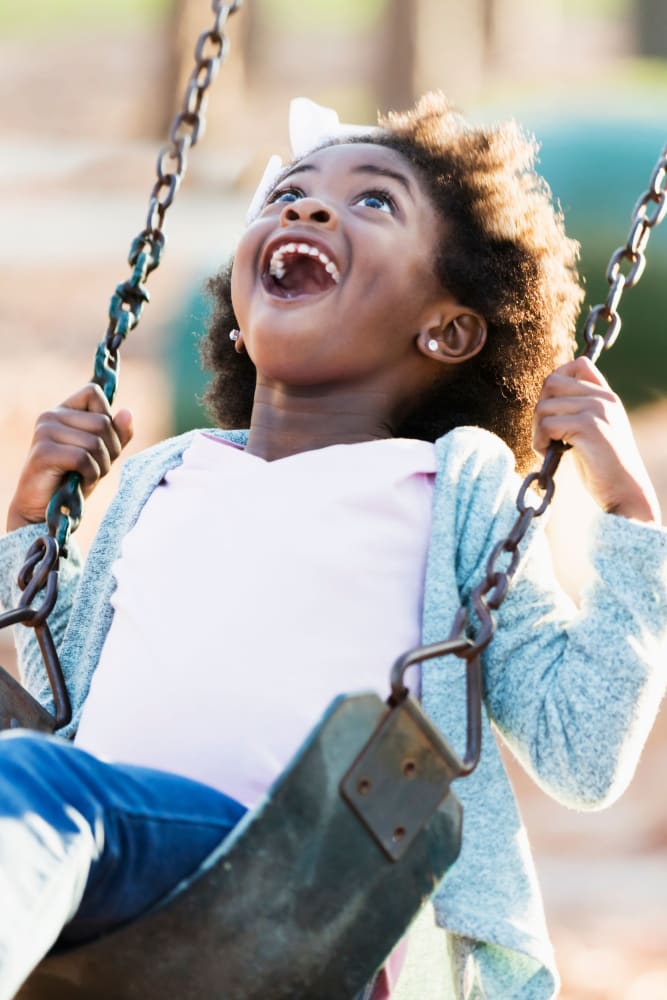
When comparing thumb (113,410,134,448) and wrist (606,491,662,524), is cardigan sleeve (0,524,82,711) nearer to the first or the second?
thumb (113,410,134,448)

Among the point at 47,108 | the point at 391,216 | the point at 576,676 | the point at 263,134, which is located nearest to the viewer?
the point at 576,676

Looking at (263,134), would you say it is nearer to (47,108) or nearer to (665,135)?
(47,108)

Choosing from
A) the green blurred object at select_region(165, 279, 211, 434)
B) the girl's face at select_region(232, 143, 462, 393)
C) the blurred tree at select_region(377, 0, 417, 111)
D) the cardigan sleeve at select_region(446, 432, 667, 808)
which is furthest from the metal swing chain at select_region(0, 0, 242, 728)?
the blurred tree at select_region(377, 0, 417, 111)

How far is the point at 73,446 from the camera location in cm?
165

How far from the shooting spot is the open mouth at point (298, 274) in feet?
5.28

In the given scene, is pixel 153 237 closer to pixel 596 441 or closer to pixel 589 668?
pixel 596 441

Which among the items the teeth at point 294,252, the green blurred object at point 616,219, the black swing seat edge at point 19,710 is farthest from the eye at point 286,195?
the green blurred object at point 616,219

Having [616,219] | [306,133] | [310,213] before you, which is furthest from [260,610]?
[616,219]

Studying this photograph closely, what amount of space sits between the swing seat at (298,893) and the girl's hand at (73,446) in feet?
2.09

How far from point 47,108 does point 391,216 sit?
10.3 meters

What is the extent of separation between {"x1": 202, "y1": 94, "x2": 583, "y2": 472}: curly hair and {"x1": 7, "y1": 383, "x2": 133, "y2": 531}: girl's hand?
0.31 m

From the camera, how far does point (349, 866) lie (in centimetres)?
109

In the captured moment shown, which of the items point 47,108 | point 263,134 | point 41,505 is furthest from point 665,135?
point 47,108

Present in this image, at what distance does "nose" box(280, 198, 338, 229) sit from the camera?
162 centimetres
